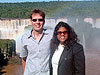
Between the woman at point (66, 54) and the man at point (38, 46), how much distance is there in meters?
0.11

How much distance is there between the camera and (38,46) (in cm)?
245

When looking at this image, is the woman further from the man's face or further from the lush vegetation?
the lush vegetation

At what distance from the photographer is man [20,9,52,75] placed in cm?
243

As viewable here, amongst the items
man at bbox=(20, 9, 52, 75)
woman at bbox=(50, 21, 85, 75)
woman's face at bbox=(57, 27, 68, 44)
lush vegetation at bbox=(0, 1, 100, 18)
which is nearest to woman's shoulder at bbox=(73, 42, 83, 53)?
woman at bbox=(50, 21, 85, 75)

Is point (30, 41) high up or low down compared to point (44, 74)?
up

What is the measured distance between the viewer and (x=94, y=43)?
71.6ft

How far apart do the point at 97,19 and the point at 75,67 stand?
24464 mm

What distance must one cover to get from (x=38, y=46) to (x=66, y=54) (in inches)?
14.1

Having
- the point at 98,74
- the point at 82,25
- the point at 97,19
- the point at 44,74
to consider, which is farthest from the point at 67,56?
the point at 97,19

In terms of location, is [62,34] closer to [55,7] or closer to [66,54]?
[66,54]

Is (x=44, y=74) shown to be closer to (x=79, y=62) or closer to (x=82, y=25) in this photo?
(x=79, y=62)

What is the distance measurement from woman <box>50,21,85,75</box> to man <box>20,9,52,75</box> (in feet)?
0.36

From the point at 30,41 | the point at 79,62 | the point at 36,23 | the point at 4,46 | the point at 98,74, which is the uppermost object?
the point at 36,23

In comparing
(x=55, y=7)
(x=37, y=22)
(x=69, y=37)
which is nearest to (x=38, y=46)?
(x=37, y=22)
